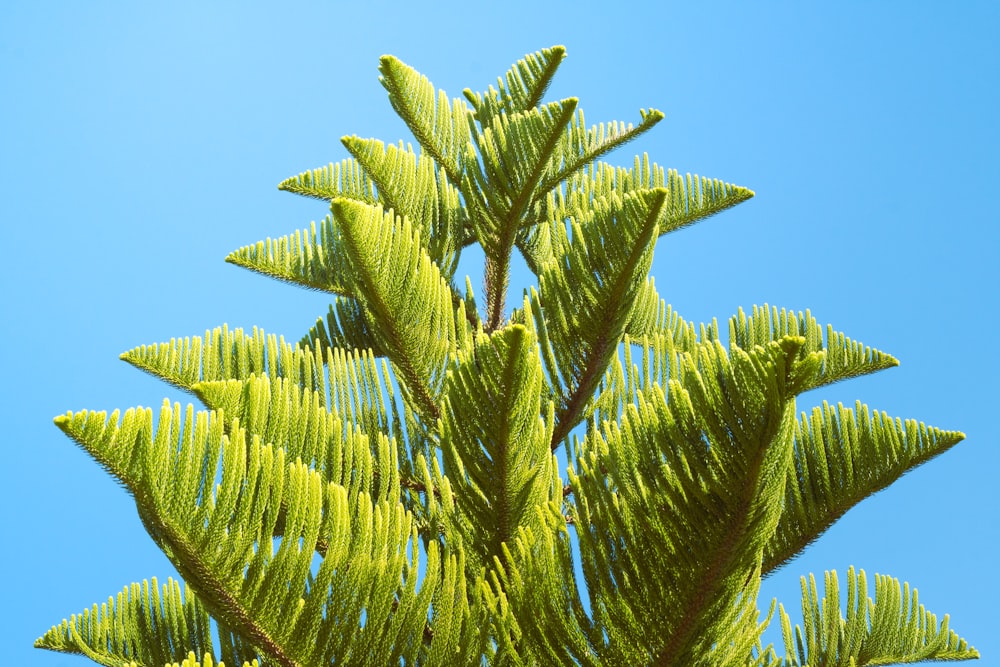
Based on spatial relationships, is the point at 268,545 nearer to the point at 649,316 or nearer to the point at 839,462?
the point at 839,462

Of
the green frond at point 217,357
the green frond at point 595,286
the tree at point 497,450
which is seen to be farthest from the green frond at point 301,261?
the green frond at point 595,286

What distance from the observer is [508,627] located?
1.76 m

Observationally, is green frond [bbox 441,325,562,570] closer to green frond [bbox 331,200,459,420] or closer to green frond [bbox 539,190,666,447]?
green frond [bbox 539,190,666,447]

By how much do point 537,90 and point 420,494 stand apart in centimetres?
147

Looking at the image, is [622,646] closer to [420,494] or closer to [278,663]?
[278,663]

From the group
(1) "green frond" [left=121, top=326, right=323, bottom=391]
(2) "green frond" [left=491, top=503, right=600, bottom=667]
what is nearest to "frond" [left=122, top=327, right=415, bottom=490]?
(1) "green frond" [left=121, top=326, right=323, bottom=391]

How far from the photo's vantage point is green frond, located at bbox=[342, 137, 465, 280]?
9.40 ft

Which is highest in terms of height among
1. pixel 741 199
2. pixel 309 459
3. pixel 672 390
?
pixel 741 199

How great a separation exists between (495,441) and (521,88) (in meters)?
1.74

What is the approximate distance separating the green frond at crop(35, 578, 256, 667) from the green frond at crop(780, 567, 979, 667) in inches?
59.0

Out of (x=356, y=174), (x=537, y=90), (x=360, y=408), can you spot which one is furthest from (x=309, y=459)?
(x=537, y=90)

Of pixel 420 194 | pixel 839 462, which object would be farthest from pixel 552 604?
pixel 420 194

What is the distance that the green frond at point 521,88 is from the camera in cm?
319

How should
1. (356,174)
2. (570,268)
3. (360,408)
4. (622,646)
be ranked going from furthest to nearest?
(356,174) → (360,408) → (570,268) → (622,646)
